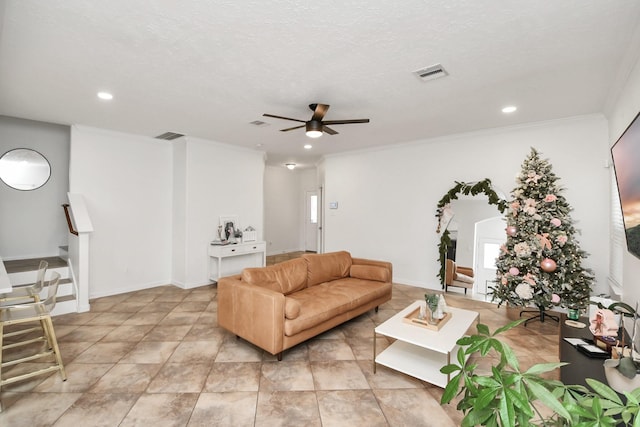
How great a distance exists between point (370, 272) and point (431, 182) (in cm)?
222

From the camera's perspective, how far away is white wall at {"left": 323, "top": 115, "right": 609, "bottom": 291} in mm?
4004

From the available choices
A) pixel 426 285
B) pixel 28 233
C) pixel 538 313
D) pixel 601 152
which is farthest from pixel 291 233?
pixel 601 152

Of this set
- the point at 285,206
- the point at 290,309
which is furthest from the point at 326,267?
the point at 285,206

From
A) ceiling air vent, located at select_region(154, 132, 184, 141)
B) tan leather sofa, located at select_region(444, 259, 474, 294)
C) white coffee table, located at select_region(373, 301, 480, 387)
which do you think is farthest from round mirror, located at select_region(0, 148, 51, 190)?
tan leather sofa, located at select_region(444, 259, 474, 294)

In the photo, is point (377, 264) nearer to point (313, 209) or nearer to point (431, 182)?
point (431, 182)

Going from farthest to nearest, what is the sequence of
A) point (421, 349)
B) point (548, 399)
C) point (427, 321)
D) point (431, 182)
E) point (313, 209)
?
point (313, 209) → point (431, 182) → point (421, 349) → point (427, 321) → point (548, 399)

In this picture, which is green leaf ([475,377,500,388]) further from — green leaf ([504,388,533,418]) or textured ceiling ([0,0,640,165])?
textured ceiling ([0,0,640,165])

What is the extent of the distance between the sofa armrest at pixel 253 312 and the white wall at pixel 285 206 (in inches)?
221

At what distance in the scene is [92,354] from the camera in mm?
2980

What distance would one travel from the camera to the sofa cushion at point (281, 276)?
3320 millimetres

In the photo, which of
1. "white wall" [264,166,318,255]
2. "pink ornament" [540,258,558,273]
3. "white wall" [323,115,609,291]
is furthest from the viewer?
"white wall" [264,166,318,255]

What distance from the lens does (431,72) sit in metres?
2.75

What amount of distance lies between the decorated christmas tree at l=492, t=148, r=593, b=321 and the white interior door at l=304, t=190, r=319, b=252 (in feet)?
20.2

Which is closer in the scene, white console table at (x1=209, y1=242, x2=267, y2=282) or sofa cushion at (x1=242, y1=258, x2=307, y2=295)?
sofa cushion at (x1=242, y1=258, x2=307, y2=295)
